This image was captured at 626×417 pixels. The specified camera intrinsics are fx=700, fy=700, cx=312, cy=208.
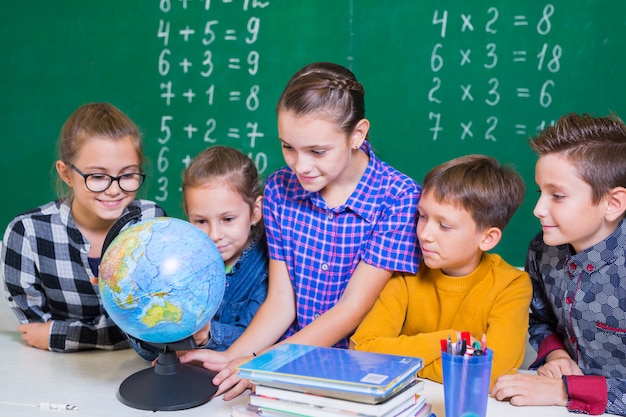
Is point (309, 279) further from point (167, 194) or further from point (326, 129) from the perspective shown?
point (167, 194)

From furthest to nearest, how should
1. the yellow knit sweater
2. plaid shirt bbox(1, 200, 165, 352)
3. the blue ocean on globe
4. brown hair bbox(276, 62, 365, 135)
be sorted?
1. plaid shirt bbox(1, 200, 165, 352)
2. brown hair bbox(276, 62, 365, 135)
3. the yellow knit sweater
4. the blue ocean on globe

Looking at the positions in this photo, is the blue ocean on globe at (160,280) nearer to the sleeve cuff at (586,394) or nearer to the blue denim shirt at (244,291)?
the blue denim shirt at (244,291)

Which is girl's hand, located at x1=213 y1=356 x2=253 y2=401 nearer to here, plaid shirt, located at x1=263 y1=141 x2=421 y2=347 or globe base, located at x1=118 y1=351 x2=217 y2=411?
globe base, located at x1=118 y1=351 x2=217 y2=411

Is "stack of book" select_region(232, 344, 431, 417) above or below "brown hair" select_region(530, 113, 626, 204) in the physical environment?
below

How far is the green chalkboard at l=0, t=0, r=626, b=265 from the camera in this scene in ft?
8.76

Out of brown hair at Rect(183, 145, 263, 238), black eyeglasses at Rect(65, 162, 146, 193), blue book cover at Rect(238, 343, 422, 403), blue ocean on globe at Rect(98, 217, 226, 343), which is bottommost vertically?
blue book cover at Rect(238, 343, 422, 403)

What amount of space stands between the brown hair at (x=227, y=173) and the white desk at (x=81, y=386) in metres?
0.56

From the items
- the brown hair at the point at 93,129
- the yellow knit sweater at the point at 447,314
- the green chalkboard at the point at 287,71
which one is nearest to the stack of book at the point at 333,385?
the yellow knit sweater at the point at 447,314

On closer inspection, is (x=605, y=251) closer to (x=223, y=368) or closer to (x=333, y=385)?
(x=333, y=385)

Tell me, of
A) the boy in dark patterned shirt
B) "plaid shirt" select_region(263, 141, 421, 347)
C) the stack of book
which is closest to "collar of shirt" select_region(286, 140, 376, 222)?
"plaid shirt" select_region(263, 141, 421, 347)

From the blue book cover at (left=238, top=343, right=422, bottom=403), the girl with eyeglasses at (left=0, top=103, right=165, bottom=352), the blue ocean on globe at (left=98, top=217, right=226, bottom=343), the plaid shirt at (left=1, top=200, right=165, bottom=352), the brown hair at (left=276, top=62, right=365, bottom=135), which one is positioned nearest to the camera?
the blue book cover at (left=238, top=343, right=422, bottom=403)

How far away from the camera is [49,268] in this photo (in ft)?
7.22

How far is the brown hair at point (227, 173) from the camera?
82.0 inches

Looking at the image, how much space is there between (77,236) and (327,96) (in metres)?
0.92
